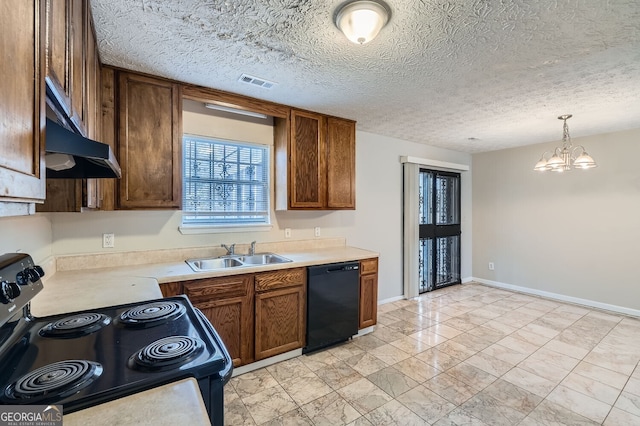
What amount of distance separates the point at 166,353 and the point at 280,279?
164 cm

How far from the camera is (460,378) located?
2.42m

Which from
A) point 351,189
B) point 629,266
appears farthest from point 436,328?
point 629,266

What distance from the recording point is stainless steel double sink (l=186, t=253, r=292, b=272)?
2690 mm

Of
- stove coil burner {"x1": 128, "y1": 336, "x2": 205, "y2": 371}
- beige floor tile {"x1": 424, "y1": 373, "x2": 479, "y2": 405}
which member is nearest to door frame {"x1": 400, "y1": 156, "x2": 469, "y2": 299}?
beige floor tile {"x1": 424, "y1": 373, "x2": 479, "y2": 405}

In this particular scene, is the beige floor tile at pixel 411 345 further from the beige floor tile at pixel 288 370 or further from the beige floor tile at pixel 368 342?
the beige floor tile at pixel 288 370

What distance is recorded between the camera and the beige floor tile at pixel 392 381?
2266 millimetres

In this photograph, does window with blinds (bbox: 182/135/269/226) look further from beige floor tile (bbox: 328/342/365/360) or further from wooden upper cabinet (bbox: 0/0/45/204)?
wooden upper cabinet (bbox: 0/0/45/204)

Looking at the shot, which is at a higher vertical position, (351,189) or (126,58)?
(126,58)

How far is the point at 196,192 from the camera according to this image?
9.23 feet

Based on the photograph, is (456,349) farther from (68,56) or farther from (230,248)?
(68,56)

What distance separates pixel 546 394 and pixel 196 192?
3354mm

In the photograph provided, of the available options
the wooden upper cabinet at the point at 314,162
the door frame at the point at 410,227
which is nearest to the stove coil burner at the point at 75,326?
the wooden upper cabinet at the point at 314,162

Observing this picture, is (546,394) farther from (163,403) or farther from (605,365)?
(163,403)

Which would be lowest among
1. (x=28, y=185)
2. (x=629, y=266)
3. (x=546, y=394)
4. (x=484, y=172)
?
(x=546, y=394)
